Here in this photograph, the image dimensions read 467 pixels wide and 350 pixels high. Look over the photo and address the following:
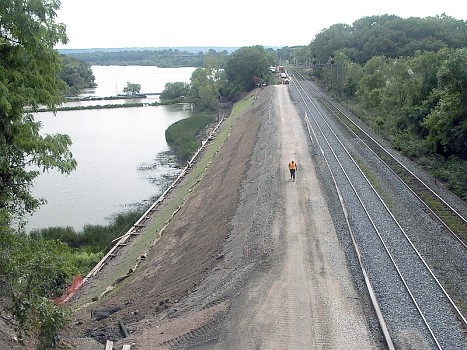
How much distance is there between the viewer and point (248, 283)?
17.3 metres

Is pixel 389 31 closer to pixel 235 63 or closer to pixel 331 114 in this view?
pixel 235 63

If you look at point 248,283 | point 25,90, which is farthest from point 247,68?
point 25,90

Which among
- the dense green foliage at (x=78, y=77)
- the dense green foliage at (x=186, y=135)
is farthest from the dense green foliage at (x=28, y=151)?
the dense green foliage at (x=78, y=77)

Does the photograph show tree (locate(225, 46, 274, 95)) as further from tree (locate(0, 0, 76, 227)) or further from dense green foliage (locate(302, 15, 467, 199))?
tree (locate(0, 0, 76, 227))

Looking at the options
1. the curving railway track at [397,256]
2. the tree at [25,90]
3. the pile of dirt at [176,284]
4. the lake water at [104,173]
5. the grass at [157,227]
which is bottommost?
the lake water at [104,173]

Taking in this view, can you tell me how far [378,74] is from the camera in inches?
2530

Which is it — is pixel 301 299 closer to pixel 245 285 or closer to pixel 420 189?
pixel 245 285

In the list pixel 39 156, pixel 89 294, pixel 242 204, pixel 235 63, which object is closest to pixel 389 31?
pixel 235 63

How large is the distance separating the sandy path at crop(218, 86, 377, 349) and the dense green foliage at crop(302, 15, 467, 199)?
11.0 m

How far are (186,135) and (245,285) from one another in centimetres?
6213

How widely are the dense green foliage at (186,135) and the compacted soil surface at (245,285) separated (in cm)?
3325

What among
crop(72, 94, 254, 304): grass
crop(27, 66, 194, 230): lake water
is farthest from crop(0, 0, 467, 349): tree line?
crop(27, 66, 194, 230): lake water

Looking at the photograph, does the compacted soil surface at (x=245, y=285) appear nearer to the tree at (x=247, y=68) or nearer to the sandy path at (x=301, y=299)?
the sandy path at (x=301, y=299)

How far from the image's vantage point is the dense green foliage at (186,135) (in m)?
65.5
